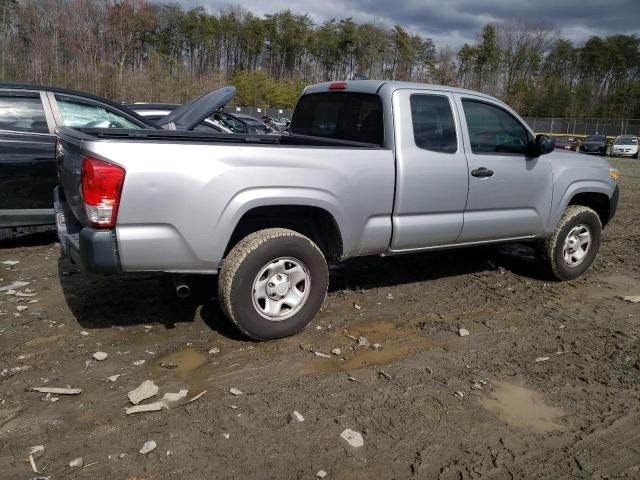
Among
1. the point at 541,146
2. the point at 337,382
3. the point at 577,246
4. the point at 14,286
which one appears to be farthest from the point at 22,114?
the point at 577,246

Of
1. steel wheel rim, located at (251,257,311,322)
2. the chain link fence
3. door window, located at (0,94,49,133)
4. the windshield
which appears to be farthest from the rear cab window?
the chain link fence

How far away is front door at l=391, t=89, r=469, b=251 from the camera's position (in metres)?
4.36

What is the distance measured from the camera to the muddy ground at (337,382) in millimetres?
2717

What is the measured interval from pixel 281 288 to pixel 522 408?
1.77m

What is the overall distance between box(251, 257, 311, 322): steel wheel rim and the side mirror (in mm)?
2633

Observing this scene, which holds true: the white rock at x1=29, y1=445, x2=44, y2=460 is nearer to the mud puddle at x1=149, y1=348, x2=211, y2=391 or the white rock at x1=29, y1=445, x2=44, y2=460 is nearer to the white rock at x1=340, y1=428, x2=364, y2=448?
the mud puddle at x1=149, y1=348, x2=211, y2=391

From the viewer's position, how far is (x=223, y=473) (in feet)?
8.48

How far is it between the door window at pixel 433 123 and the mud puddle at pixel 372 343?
1.52 meters

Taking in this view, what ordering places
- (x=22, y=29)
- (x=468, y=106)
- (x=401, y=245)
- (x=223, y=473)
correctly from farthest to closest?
1. (x=22, y=29)
2. (x=468, y=106)
3. (x=401, y=245)
4. (x=223, y=473)

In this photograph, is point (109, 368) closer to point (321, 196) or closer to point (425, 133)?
point (321, 196)

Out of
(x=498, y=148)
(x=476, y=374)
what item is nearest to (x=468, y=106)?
(x=498, y=148)

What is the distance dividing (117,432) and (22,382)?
91cm

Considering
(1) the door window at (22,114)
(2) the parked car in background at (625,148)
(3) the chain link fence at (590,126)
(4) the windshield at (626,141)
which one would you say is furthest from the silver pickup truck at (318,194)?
(3) the chain link fence at (590,126)

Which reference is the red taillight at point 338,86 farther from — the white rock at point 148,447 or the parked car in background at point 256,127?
the parked car in background at point 256,127
